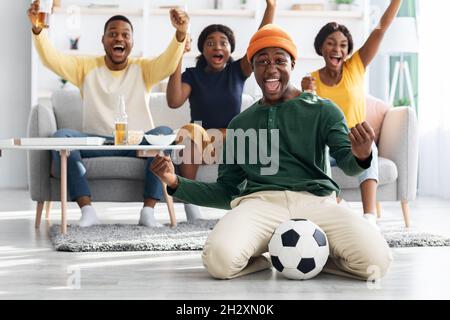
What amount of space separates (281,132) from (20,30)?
504 cm

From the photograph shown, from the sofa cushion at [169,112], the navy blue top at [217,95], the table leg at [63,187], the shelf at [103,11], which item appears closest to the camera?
the table leg at [63,187]

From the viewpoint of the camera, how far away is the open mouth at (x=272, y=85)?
102 inches

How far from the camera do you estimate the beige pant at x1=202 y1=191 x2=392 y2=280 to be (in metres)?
2.41

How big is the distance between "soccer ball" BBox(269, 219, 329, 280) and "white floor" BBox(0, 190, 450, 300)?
44 mm

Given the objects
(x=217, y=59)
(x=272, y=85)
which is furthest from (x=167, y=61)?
(x=272, y=85)

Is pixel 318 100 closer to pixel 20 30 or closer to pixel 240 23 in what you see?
pixel 240 23

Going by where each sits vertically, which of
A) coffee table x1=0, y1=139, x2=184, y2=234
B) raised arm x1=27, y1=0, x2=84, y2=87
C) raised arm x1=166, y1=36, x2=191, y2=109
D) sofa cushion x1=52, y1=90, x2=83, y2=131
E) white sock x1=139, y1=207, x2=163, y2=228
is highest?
raised arm x1=27, y1=0, x2=84, y2=87

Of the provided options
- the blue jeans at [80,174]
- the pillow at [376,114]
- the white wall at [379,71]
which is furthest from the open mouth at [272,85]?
the white wall at [379,71]

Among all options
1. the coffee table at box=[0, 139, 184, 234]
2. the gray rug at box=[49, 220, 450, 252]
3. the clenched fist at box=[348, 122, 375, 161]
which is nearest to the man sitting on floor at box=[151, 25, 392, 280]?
the clenched fist at box=[348, 122, 375, 161]

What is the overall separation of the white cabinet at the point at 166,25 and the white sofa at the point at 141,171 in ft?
8.39

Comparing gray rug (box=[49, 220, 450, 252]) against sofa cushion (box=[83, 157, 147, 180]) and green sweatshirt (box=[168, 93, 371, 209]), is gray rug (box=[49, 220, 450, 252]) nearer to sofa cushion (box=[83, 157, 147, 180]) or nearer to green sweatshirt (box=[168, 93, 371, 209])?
sofa cushion (box=[83, 157, 147, 180])

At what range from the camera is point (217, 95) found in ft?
13.3

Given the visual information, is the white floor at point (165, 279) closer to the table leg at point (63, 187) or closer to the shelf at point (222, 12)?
the table leg at point (63, 187)

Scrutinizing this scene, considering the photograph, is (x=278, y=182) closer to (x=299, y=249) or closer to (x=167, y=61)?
(x=299, y=249)
